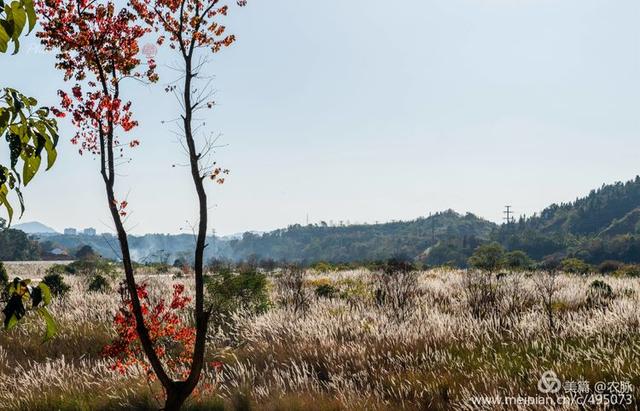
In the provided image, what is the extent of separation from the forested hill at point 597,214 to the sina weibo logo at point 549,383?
146 meters

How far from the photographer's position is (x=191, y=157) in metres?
4.80

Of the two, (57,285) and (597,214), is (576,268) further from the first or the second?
(597,214)

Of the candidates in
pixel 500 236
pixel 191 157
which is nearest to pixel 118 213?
pixel 191 157

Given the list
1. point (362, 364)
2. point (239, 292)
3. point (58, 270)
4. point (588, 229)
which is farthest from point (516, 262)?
point (588, 229)

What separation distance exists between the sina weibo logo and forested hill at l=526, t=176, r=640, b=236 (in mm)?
146132

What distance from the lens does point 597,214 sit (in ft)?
516

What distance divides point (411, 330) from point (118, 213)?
5.53 m

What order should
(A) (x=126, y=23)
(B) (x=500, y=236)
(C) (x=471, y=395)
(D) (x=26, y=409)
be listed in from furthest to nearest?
(B) (x=500, y=236) → (D) (x=26, y=409) → (C) (x=471, y=395) → (A) (x=126, y=23)

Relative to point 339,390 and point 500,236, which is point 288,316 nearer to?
point 339,390

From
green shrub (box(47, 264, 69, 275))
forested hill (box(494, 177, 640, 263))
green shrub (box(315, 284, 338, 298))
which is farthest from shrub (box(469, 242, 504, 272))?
forested hill (box(494, 177, 640, 263))

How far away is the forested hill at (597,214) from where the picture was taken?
5581 inches

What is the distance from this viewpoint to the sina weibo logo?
571 cm

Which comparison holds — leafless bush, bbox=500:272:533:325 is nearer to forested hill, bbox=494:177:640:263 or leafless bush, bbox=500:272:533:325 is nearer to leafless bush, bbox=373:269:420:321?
leafless bush, bbox=373:269:420:321

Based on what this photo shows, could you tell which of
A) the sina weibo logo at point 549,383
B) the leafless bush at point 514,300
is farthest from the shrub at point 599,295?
the sina weibo logo at point 549,383
